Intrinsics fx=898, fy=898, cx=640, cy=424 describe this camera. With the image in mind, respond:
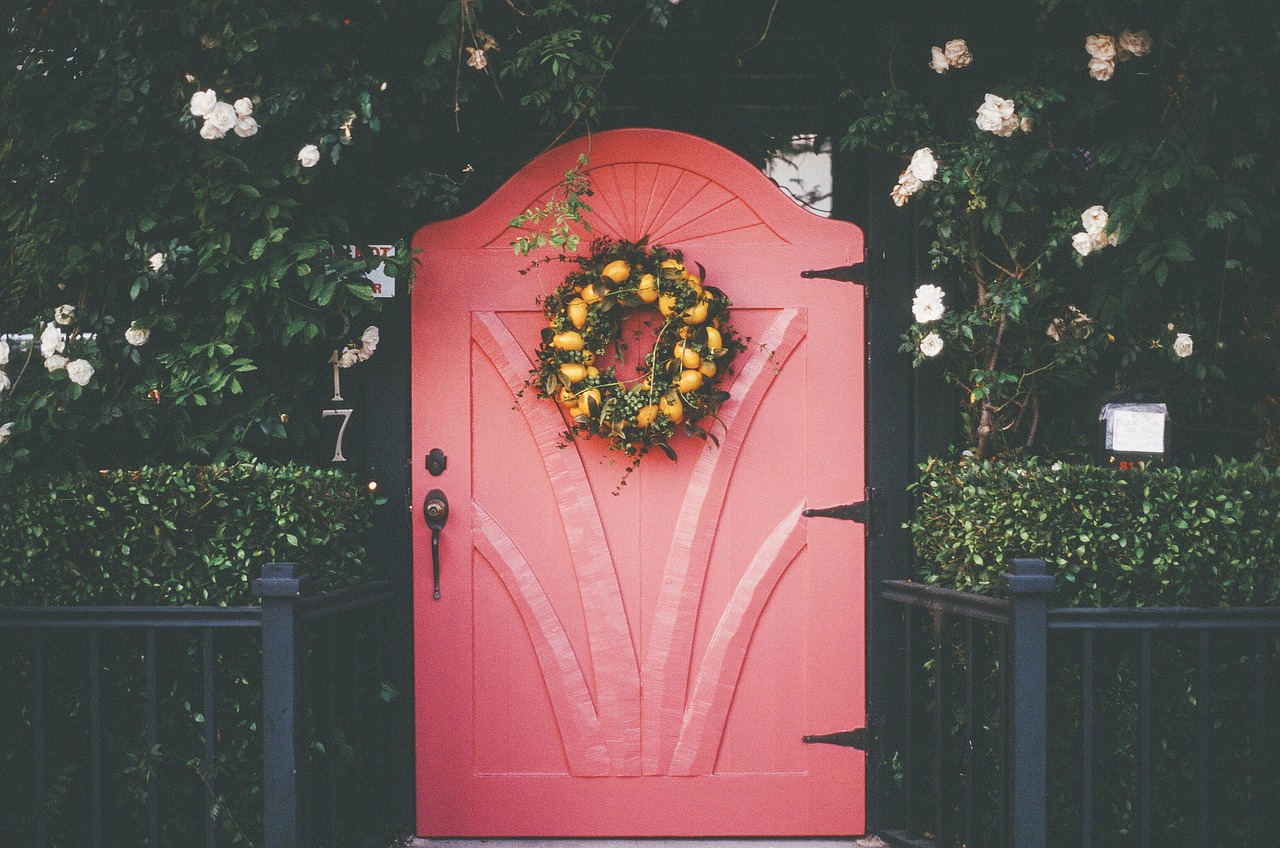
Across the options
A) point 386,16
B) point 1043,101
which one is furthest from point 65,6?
point 1043,101

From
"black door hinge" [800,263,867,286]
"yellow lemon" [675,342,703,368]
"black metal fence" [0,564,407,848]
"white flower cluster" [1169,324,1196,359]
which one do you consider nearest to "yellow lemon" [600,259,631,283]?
"yellow lemon" [675,342,703,368]

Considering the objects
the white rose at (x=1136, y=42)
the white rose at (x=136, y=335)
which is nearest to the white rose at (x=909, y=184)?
the white rose at (x=1136, y=42)

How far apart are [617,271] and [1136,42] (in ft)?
5.89

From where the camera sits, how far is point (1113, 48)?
112 inches

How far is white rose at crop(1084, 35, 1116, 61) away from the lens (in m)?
2.83

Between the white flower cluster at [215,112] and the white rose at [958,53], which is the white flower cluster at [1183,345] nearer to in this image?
the white rose at [958,53]

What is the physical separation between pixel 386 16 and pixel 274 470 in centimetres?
155

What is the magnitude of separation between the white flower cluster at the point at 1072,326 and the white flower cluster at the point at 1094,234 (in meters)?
0.25

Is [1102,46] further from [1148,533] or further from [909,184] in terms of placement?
[1148,533]

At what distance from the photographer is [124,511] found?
109 inches

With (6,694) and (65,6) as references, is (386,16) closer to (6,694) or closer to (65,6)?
(65,6)

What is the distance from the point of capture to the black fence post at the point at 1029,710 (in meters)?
2.51

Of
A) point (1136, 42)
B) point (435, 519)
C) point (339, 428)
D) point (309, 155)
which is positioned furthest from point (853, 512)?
point (309, 155)

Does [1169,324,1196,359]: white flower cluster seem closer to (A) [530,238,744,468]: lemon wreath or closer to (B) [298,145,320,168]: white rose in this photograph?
(A) [530,238,744,468]: lemon wreath
